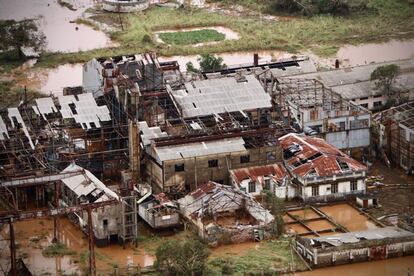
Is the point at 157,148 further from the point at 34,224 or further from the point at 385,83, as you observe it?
the point at 385,83

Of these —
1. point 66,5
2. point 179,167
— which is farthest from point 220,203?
point 66,5

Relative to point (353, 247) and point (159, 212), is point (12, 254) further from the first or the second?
point (353, 247)

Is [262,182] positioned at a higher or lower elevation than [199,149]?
lower

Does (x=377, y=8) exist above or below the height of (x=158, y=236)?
above

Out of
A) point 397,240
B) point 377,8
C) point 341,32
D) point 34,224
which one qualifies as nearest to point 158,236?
point 34,224

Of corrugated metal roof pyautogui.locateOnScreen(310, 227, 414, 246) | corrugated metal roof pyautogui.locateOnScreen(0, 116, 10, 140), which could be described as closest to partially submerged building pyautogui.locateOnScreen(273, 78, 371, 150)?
corrugated metal roof pyautogui.locateOnScreen(310, 227, 414, 246)

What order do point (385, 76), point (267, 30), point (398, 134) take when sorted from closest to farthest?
point (398, 134) → point (385, 76) → point (267, 30)

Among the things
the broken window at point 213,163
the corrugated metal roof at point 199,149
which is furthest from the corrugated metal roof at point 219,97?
the broken window at point 213,163

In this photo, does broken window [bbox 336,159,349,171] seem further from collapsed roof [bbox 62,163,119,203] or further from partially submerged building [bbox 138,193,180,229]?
collapsed roof [bbox 62,163,119,203]
